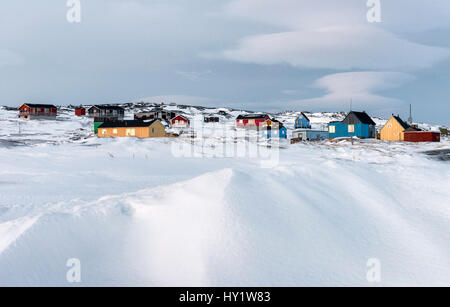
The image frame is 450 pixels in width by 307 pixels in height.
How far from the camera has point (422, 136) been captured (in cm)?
3731

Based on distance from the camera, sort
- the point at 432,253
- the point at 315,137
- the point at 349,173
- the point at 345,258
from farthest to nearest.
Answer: the point at 315,137, the point at 349,173, the point at 432,253, the point at 345,258

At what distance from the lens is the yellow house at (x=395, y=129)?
3988 cm

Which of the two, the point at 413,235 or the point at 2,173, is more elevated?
the point at 2,173

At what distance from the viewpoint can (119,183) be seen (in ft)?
42.9

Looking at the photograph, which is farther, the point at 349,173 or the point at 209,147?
the point at 209,147

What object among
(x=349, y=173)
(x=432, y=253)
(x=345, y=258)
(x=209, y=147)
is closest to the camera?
(x=345, y=258)

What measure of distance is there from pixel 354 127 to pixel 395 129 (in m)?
5.40

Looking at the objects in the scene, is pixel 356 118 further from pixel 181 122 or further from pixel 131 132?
pixel 181 122

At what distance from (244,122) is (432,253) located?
6183 centimetres

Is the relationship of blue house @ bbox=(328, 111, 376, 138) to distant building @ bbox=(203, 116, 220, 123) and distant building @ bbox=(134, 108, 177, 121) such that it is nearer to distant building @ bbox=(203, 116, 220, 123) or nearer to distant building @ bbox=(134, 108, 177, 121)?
distant building @ bbox=(203, 116, 220, 123)

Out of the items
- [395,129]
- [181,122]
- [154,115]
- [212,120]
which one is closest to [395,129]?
[395,129]
